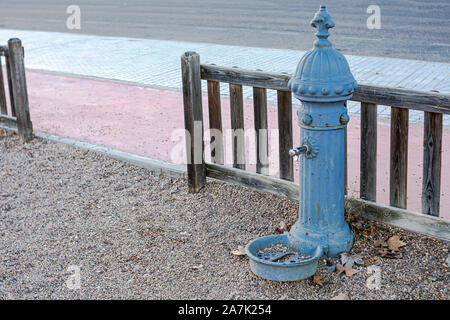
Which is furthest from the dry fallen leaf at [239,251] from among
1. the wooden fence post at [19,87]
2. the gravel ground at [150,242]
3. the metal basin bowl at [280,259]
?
the wooden fence post at [19,87]

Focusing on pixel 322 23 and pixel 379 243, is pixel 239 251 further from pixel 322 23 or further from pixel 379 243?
pixel 322 23

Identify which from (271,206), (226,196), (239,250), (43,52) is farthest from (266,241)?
(43,52)

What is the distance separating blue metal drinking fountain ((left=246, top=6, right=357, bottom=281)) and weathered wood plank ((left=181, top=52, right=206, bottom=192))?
4.24 feet

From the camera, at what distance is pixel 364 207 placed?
410 centimetres

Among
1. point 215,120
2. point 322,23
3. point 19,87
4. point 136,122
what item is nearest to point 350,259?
point 322,23

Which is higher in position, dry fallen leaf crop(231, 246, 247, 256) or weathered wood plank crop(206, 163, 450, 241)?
weathered wood plank crop(206, 163, 450, 241)

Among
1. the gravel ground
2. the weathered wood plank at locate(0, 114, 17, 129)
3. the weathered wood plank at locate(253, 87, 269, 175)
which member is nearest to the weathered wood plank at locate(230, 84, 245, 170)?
the weathered wood plank at locate(253, 87, 269, 175)

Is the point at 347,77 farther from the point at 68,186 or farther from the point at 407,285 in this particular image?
the point at 68,186

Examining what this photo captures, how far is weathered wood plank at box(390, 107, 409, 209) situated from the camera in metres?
3.86

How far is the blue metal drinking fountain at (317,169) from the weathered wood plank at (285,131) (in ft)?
2.30

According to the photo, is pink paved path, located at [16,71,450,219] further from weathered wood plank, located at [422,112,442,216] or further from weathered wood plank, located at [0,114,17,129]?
weathered wood plank, located at [422,112,442,216]

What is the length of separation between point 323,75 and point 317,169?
0.59 m

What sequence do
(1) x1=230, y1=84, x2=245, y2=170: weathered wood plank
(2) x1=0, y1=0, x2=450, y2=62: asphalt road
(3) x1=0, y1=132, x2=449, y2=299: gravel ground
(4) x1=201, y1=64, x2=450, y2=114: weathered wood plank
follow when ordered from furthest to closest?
(2) x1=0, y1=0, x2=450, y2=62: asphalt road < (1) x1=230, y1=84, x2=245, y2=170: weathered wood plank < (4) x1=201, y1=64, x2=450, y2=114: weathered wood plank < (3) x1=0, y1=132, x2=449, y2=299: gravel ground

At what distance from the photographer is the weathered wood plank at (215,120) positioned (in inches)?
190
